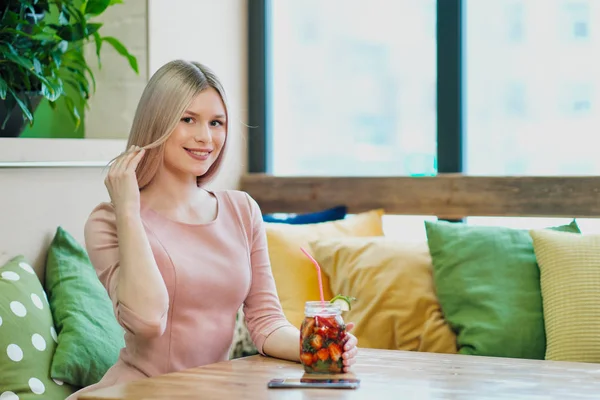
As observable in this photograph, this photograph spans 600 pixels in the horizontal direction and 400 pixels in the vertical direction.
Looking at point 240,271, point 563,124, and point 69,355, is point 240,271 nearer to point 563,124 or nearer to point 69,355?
point 69,355

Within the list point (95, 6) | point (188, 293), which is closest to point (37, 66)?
point (95, 6)

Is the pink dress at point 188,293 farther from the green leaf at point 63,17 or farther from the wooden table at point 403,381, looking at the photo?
the green leaf at point 63,17

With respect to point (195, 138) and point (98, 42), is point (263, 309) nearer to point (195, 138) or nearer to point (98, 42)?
point (195, 138)

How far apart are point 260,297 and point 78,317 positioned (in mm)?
703

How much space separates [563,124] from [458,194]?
448 mm

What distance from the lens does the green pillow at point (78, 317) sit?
247 cm

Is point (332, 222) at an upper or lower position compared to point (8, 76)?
lower

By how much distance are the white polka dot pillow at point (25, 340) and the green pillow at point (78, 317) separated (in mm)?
36

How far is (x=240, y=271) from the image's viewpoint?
2137 millimetres

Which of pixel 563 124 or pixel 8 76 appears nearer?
pixel 8 76

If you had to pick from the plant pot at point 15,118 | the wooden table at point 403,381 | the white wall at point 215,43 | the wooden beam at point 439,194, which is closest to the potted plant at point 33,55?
the plant pot at point 15,118

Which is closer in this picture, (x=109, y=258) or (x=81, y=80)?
(x=109, y=258)

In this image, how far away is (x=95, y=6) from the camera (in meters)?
2.87

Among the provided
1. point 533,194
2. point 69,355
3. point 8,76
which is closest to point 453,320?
point 533,194
